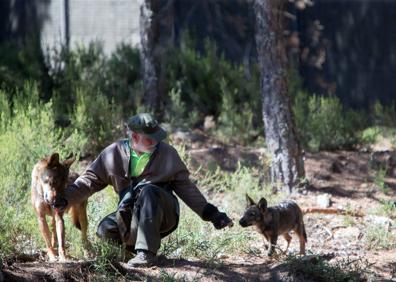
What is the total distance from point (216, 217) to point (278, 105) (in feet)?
12.2

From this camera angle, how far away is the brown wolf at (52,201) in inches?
246

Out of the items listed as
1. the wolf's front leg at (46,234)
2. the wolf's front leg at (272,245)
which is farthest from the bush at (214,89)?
the wolf's front leg at (46,234)

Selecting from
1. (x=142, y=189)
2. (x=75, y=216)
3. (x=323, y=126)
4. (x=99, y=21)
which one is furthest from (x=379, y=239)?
(x=99, y=21)

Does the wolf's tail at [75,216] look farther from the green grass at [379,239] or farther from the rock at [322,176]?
the rock at [322,176]

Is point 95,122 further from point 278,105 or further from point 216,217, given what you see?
point 216,217

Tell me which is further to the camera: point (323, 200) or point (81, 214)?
point (323, 200)

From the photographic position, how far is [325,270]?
636cm

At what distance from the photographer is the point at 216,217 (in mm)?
6375

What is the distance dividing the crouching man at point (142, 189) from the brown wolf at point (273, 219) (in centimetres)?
93

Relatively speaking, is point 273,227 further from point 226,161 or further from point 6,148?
point 226,161

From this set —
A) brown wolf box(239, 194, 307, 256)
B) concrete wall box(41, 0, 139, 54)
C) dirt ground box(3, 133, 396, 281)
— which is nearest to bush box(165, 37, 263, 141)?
dirt ground box(3, 133, 396, 281)

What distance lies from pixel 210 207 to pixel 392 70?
955 cm

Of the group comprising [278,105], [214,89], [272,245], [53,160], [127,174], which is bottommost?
[272,245]

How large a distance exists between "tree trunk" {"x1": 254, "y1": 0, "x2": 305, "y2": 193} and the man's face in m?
3.70
